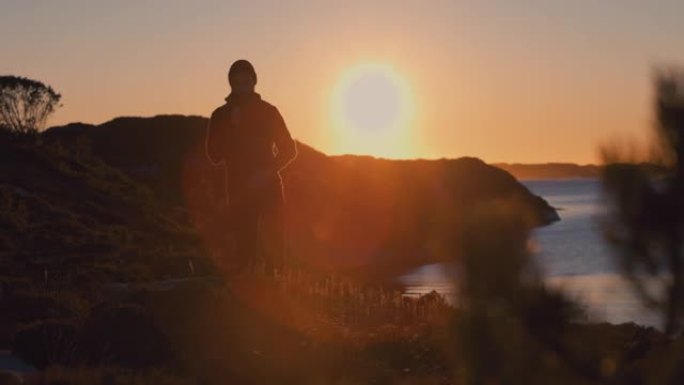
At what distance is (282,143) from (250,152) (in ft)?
1.20

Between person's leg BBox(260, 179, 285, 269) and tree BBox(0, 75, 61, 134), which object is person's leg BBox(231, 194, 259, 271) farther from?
tree BBox(0, 75, 61, 134)

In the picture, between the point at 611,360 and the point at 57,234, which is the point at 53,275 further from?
the point at 611,360

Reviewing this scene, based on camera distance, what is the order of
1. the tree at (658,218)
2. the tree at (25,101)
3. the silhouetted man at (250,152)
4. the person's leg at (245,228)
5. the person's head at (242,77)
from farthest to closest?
the tree at (25,101), the person's leg at (245,228), the silhouetted man at (250,152), the person's head at (242,77), the tree at (658,218)

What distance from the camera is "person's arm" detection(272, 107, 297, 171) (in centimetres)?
1292

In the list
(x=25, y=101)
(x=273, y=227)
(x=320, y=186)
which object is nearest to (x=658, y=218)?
(x=273, y=227)

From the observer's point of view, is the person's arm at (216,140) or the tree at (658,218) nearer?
the tree at (658,218)

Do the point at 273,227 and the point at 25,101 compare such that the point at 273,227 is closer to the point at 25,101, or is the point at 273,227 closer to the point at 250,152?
the point at 250,152

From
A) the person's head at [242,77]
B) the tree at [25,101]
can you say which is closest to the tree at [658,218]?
the person's head at [242,77]

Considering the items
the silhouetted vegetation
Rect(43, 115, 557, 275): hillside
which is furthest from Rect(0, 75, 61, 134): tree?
the silhouetted vegetation

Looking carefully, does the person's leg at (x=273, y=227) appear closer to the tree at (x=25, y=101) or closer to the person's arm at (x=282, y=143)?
the person's arm at (x=282, y=143)

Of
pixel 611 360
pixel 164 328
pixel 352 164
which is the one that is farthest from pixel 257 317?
pixel 352 164

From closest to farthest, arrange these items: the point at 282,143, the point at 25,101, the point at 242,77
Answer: the point at 242,77 < the point at 282,143 < the point at 25,101

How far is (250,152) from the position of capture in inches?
508

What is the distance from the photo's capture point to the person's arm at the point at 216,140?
1295cm
